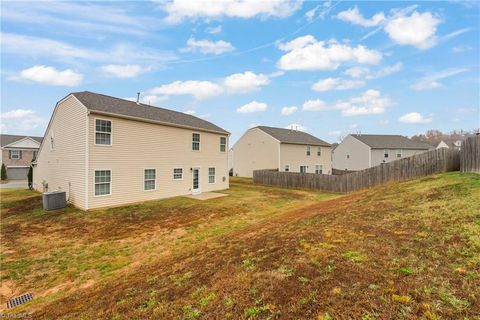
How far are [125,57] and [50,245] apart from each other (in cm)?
1424

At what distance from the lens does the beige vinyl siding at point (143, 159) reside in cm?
1335

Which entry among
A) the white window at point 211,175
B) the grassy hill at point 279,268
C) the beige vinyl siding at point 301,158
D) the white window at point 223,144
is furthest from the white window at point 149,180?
the beige vinyl siding at point 301,158

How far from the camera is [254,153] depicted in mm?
32406

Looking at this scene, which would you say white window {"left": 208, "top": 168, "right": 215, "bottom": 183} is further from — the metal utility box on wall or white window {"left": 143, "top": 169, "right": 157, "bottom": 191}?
the metal utility box on wall

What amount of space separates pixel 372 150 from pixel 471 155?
30.8 m

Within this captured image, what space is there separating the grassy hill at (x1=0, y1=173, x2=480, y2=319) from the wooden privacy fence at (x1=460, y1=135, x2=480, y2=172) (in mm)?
2300

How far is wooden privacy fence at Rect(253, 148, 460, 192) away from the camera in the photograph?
1259cm

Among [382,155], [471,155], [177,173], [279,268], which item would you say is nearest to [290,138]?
[177,173]

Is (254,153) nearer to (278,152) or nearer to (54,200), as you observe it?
(278,152)

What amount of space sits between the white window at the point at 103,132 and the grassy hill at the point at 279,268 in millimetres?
5311

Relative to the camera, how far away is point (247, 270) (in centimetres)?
441

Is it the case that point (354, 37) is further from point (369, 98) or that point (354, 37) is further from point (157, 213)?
point (157, 213)

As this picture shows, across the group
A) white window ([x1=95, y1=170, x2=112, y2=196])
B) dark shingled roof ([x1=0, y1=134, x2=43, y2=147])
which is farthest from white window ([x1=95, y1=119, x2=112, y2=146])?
dark shingled roof ([x1=0, y1=134, x2=43, y2=147])

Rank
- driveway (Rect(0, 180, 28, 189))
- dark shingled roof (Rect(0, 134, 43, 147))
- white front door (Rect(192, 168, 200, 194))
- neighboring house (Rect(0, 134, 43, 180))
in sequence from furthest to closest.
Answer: dark shingled roof (Rect(0, 134, 43, 147)), neighboring house (Rect(0, 134, 43, 180)), driveway (Rect(0, 180, 28, 189)), white front door (Rect(192, 168, 200, 194))
